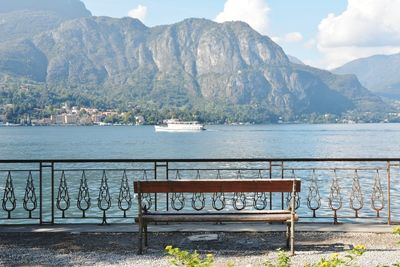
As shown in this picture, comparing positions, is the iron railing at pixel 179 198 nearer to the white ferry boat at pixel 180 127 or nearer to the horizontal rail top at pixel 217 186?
the horizontal rail top at pixel 217 186

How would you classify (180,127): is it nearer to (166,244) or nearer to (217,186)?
(166,244)

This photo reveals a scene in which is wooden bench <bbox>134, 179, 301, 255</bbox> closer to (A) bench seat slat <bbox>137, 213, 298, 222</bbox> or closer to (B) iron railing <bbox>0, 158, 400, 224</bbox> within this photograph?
(A) bench seat slat <bbox>137, 213, 298, 222</bbox>

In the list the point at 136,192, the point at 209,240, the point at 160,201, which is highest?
the point at 136,192

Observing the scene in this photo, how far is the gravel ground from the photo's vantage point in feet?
24.8

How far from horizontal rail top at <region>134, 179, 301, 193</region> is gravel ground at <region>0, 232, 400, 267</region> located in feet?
2.83

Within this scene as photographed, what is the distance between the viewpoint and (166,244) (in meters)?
8.55

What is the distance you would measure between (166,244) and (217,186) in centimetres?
132

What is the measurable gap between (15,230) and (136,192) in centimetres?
290

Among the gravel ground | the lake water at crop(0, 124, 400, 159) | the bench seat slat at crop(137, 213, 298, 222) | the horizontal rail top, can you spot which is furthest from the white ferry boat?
the bench seat slat at crop(137, 213, 298, 222)

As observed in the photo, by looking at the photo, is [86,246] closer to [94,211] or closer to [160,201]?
[94,211]

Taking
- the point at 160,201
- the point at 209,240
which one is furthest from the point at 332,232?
the point at 160,201

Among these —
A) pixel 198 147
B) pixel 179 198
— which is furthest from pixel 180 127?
pixel 179 198

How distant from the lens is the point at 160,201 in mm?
27859

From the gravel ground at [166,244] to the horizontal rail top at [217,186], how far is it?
2.83ft
